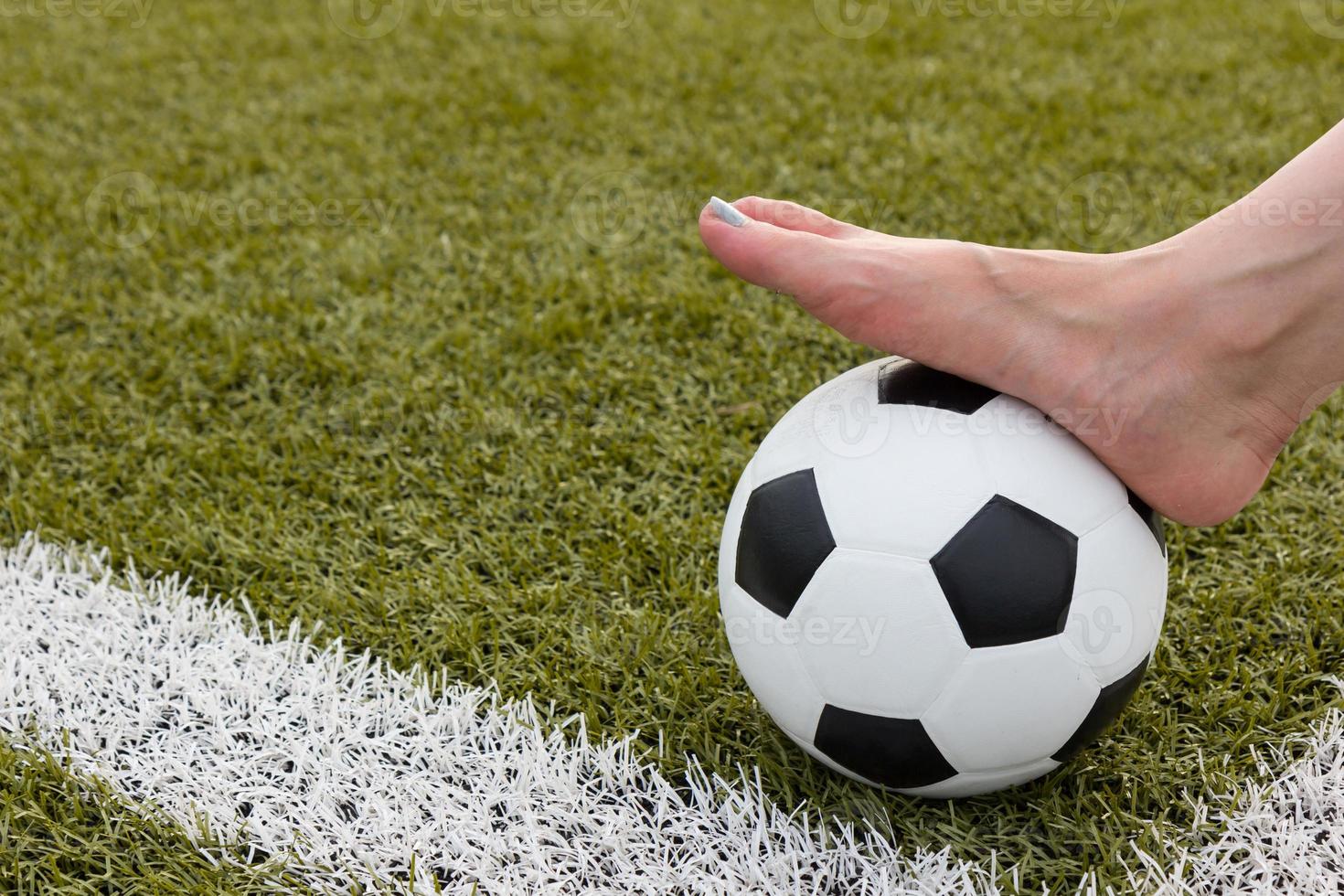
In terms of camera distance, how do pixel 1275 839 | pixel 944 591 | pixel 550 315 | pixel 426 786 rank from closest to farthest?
pixel 944 591, pixel 1275 839, pixel 426 786, pixel 550 315

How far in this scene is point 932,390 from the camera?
5.22 ft

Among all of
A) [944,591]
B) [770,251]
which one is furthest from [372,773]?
[770,251]

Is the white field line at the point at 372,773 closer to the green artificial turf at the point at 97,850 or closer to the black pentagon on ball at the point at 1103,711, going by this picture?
the green artificial turf at the point at 97,850

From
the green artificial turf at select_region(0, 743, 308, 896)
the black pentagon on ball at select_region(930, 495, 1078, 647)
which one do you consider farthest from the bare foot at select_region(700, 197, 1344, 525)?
the green artificial turf at select_region(0, 743, 308, 896)

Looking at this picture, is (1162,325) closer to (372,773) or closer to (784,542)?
(784,542)

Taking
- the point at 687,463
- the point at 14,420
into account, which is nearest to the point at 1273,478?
the point at 687,463

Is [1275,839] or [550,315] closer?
[1275,839]

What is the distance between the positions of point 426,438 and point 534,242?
0.96 meters

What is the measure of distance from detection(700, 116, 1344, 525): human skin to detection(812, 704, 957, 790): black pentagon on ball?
504 millimetres

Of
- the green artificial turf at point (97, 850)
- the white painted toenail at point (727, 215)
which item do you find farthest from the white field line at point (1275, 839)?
the green artificial turf at point (97, 850)

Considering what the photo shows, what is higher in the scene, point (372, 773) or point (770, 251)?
point (770, 251)

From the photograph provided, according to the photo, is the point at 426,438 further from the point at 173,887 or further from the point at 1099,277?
the point at 1099,277

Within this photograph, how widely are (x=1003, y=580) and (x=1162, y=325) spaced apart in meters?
0.50

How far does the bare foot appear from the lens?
61.7 inches
